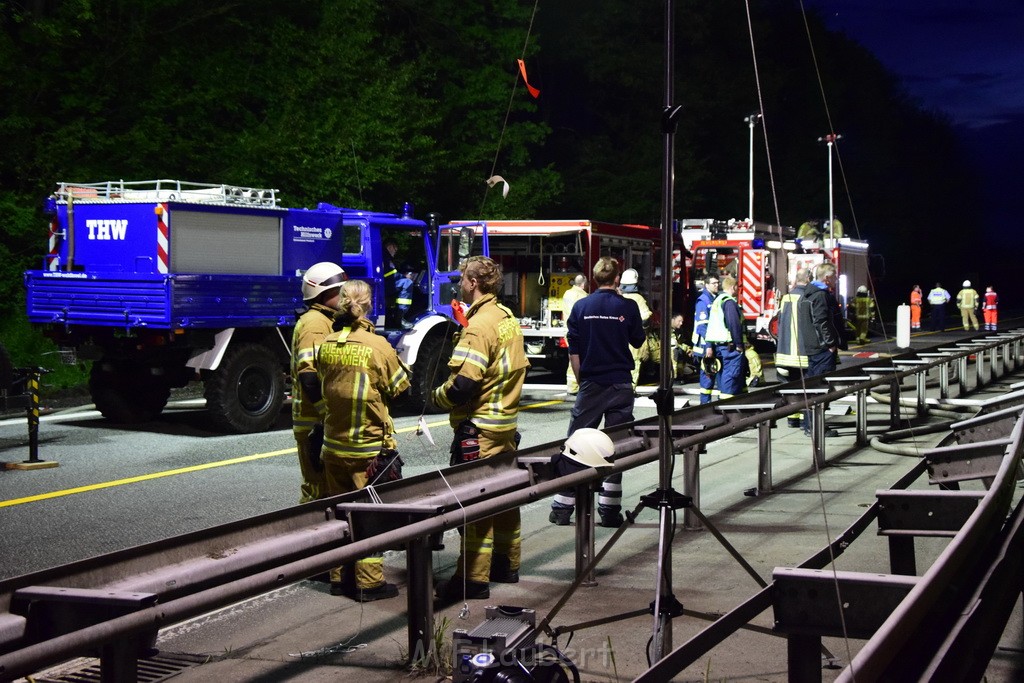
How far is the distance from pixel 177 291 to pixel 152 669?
863 centimetres

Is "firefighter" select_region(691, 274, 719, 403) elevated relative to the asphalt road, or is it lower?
elevated

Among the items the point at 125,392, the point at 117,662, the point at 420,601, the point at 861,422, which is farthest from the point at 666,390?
the point at 125,392

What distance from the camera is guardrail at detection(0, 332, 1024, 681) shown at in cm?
333

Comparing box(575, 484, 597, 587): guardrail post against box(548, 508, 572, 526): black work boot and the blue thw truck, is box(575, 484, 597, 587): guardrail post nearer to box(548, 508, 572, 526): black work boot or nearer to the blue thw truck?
box(548, 508, 572, 526): black work boot

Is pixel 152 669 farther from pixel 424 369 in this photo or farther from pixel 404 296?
pixel 404 296

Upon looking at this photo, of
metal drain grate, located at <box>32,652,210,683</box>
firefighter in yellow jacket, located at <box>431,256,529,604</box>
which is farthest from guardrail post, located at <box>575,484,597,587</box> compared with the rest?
metal drain grate, located at <box>32,652,210,683</box>

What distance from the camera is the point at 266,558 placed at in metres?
4.30

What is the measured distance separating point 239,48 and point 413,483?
20369mm

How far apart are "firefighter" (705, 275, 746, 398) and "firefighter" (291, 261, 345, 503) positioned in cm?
754

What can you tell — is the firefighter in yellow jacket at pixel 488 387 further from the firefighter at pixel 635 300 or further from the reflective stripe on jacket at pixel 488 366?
the firefighter at pixel 635 300

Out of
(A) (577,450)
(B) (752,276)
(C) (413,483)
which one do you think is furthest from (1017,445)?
(B) (752,276)

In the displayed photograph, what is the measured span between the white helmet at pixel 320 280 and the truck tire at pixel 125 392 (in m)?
8.23

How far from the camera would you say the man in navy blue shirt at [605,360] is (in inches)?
340

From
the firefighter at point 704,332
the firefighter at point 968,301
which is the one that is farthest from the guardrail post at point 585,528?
the firefighter at point 968,301
